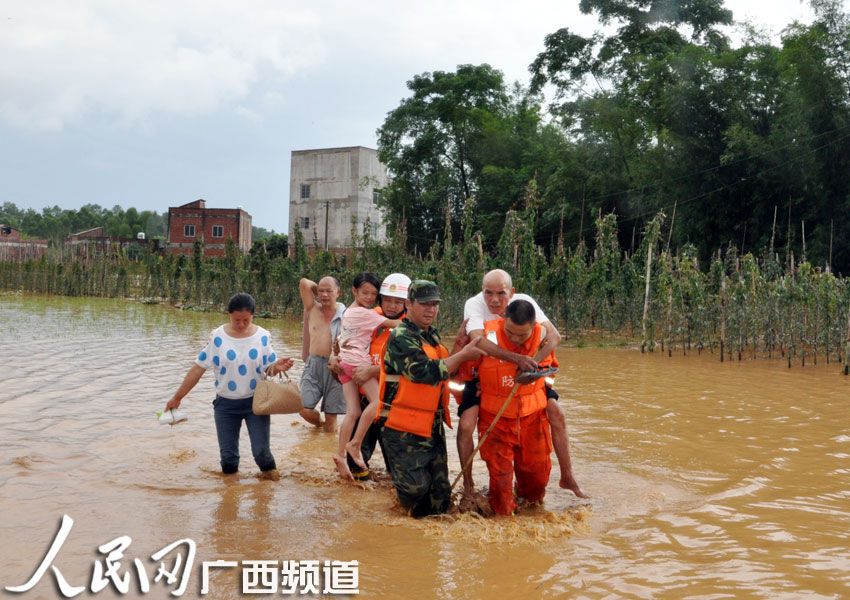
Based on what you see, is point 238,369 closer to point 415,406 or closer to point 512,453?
point 415,406

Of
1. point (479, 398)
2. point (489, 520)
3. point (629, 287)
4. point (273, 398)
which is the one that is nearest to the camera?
point (489, 520)

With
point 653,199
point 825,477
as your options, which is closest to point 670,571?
point 825,477

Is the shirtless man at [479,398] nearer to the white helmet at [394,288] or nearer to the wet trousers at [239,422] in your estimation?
the white helmet at [394,288]

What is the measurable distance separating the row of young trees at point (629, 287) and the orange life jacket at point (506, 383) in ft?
31.7

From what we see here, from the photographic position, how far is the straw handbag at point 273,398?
547 centimetres

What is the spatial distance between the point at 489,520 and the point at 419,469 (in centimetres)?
59

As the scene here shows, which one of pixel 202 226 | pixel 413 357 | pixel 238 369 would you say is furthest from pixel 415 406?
pixel 202 226

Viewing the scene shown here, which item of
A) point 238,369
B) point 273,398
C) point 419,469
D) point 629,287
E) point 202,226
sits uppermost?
point 202,226

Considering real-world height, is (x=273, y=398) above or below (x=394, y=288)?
below

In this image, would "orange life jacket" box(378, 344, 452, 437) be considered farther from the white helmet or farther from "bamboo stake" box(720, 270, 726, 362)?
"bamboo stake" box(720, 270, 726, 362)

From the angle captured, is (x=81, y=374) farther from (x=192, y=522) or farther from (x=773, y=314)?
(x=773, y=314)

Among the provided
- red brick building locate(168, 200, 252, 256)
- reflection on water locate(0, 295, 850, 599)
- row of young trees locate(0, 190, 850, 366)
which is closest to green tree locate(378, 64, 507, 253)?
row of young trees locate(0, 190, 850, 366)

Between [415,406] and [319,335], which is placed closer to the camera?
[415,406]

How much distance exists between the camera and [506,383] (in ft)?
16.2
